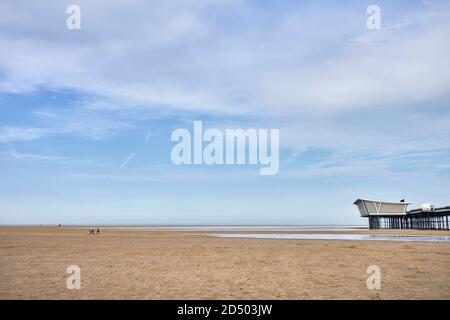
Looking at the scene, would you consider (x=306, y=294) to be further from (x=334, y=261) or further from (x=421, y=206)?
(x=421, y=206)

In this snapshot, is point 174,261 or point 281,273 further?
point 174,261

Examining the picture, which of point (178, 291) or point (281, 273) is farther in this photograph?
point (281, 273)

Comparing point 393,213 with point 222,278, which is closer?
point 222,278

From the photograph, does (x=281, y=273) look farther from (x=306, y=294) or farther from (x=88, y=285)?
(x=88, y=285)

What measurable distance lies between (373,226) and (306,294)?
88.3m

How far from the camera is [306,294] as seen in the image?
40.3 feet

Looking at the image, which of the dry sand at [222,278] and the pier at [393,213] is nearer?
the dry sand at [222,278]

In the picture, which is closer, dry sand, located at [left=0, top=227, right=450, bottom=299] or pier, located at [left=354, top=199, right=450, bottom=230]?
dry sand, located at [left=0, top=227, right=450, bottom=299]

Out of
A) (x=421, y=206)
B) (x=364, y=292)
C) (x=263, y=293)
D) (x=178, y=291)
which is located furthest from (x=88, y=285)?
(x=421, y=206)

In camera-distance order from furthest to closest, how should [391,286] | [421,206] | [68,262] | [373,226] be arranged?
[373,226], [421,206], [68,262], [391,286]
